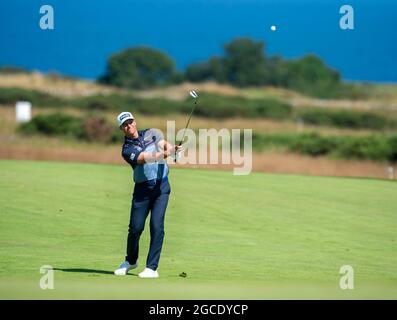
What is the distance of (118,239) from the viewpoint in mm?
16797

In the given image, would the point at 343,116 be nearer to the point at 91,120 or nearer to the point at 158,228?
the point at 91,120

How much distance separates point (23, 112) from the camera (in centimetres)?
4309

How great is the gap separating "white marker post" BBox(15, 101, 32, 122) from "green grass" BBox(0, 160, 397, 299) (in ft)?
59.3

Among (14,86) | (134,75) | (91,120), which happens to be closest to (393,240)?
(91,120)

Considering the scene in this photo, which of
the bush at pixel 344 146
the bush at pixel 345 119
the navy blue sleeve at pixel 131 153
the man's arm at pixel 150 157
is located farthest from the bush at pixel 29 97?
the man's arm at pixel 150 157

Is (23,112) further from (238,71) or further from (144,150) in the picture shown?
(144,150)

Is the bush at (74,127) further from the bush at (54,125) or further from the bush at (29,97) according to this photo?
the bush at (29,97)

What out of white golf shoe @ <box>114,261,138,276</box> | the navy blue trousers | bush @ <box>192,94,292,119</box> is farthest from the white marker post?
the navy blue trousers

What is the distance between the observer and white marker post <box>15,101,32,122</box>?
42.4m

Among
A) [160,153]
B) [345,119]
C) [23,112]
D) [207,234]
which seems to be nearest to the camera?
[160,153]

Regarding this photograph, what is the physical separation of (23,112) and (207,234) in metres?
26.7

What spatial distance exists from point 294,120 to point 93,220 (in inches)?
1268

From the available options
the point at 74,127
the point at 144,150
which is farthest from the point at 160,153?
the point at 74,127

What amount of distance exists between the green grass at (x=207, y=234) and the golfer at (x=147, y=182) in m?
0.42
